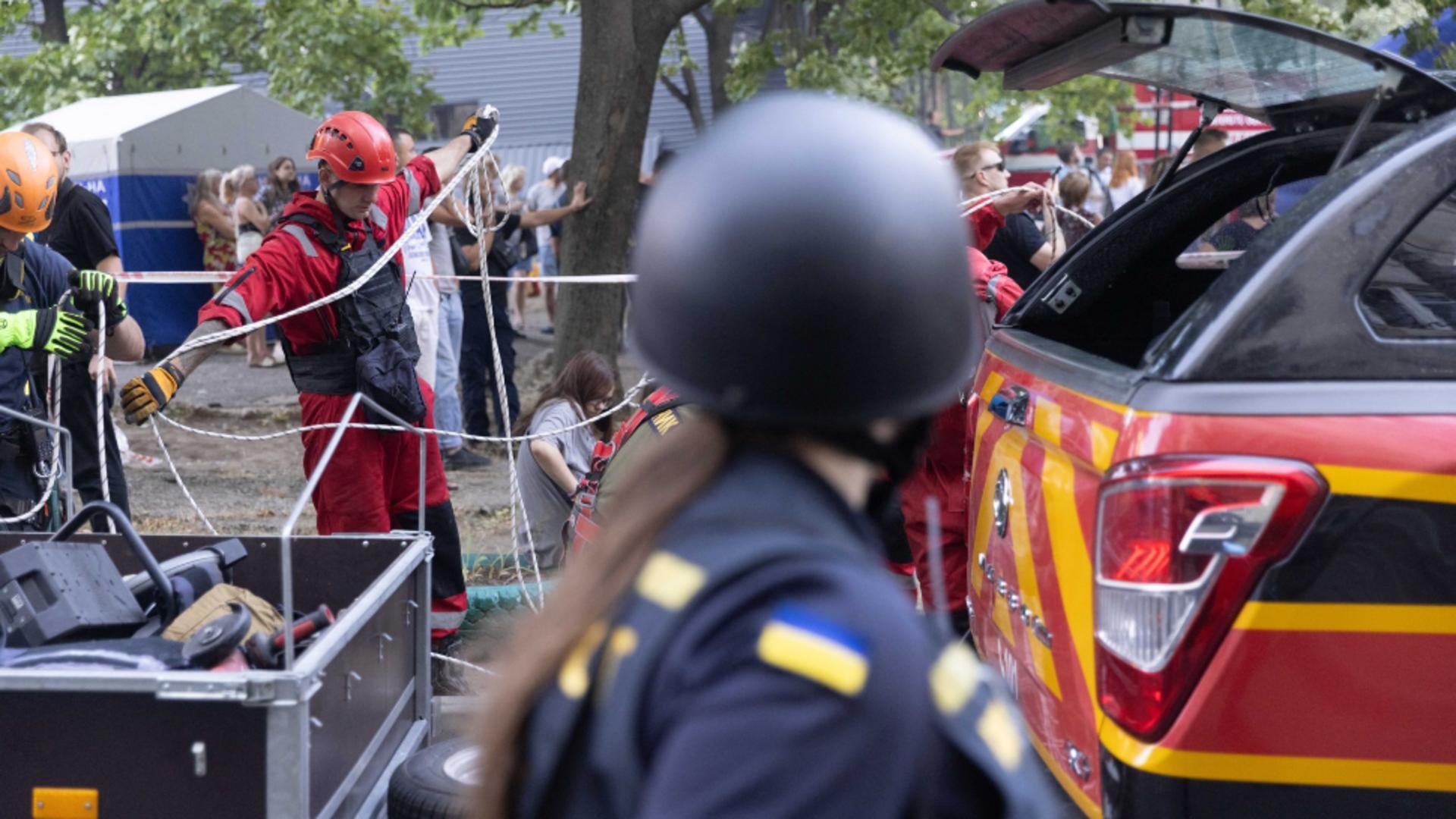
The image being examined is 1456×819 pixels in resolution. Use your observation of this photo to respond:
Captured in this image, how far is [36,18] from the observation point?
26.2 m

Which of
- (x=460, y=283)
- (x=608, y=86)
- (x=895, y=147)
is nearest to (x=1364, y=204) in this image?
(x=895, y=147)

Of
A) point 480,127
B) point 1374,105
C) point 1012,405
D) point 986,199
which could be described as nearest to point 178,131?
point 480,127

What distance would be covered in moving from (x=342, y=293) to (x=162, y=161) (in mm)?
12872

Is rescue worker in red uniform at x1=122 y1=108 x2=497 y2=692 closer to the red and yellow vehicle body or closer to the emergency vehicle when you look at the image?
the emergency vehicle

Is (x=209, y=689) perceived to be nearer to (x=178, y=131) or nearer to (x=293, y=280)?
(x=293, y=280)

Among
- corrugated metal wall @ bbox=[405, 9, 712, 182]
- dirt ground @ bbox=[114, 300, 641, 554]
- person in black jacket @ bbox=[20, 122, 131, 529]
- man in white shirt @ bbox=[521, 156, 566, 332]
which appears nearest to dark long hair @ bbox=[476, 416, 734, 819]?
person in black jacket @ bbox=[20, 122, 131, 529]

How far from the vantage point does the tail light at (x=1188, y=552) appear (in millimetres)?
2432

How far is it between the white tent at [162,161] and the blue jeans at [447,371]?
756 cm

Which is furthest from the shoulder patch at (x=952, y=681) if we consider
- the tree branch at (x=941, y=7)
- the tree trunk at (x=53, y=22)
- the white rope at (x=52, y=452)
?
the tree trunk at (x=53, y=22)

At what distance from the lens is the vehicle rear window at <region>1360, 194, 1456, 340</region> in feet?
10.5

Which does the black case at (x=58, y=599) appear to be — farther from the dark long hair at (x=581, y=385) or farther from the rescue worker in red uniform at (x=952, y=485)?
the dark long hair at (x=581, y=385)

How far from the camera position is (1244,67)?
129 inches

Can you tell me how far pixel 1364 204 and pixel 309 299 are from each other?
11.8ft

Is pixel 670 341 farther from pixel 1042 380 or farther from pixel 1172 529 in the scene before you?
pixel 1042 380
